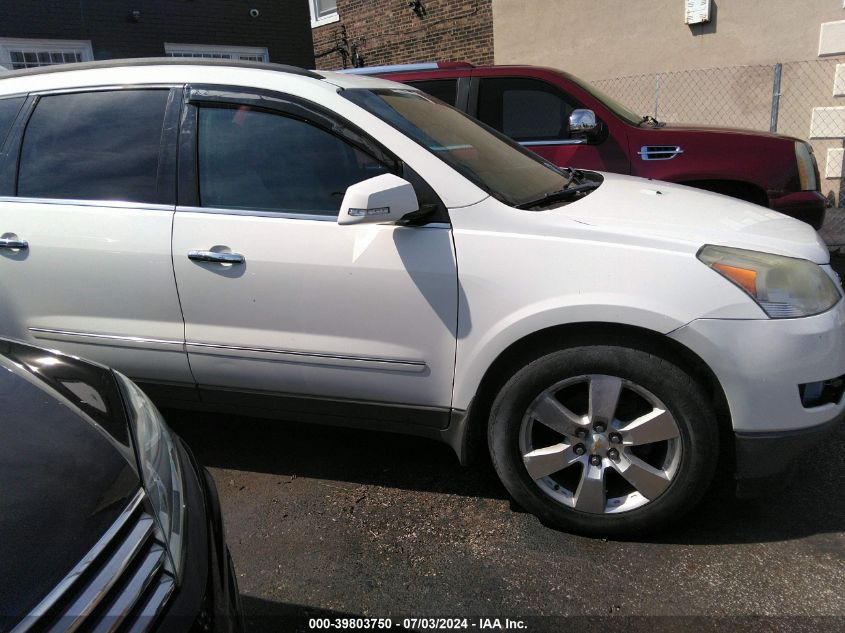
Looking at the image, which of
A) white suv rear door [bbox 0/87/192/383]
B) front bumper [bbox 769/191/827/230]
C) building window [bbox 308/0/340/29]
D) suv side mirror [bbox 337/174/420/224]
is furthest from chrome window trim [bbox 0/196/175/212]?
building window [bbox 308/0/340/29]

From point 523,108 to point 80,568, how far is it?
16.4ft

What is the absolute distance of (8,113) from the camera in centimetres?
309

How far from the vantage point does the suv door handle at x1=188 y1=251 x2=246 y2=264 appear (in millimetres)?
2652

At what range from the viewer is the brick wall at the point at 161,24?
11836mm

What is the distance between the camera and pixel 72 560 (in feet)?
4.12

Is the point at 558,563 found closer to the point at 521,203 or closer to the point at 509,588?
the point at 509,588

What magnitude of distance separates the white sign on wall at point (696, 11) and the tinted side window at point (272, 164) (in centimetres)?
809

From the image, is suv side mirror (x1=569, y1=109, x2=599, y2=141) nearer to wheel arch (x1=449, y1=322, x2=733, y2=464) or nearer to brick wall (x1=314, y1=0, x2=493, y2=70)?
wheel arch (x1=449, y1=322, x2=733, y2=464)

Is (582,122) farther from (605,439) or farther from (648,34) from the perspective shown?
(648,34)

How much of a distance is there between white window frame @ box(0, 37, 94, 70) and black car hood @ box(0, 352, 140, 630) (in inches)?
492

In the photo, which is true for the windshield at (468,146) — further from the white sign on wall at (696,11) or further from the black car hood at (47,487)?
the white sign on wall at (696,11)

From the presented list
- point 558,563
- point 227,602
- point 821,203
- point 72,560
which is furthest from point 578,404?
point 821,203

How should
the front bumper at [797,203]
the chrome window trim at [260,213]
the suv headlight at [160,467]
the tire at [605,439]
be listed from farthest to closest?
the front bumper at [797,203] → the chrome window trim at [260,213] → the tire at [605,439] → the suv headlight at [160,467]

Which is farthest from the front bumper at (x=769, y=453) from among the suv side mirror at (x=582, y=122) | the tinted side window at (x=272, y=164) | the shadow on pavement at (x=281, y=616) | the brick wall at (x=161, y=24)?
the brick wall at (x=161, y=24)
